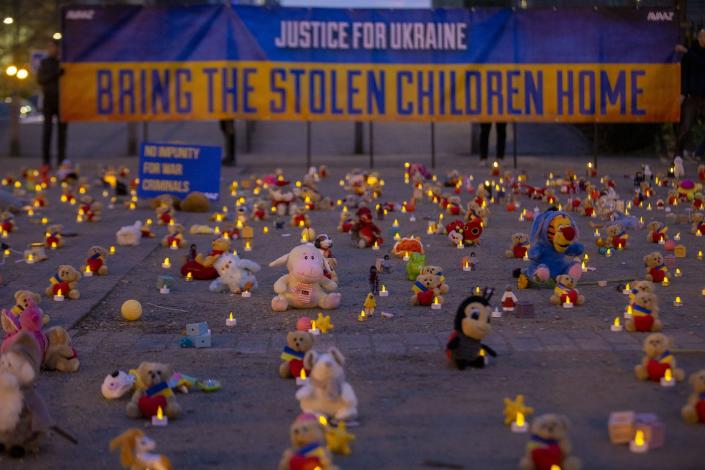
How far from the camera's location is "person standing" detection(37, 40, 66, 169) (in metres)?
20.2

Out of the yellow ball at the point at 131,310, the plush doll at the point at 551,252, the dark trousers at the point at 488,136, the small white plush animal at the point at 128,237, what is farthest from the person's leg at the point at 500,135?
the yellow ball at the point at 131,310

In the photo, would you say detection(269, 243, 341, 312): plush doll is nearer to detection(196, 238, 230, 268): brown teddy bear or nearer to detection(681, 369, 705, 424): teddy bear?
detection(196, 238, 230, 268): brown teddy bear

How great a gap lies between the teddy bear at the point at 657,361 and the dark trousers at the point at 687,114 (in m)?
13.7

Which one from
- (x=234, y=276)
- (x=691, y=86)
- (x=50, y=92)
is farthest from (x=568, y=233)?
(x=50, y=92)

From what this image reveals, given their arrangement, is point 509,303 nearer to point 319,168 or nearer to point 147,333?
point 147,333

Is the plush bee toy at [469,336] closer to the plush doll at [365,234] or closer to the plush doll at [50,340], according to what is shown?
the plush doll at [50,340]

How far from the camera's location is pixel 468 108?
19969 mm

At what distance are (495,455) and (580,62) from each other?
15.2m

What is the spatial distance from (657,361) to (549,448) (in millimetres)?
1712

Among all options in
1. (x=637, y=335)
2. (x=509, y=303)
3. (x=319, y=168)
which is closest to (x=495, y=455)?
(x=637, y=335)

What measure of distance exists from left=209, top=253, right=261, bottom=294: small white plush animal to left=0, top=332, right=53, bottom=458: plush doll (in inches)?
146

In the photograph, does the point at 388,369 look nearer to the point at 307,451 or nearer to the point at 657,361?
the point at 657,361

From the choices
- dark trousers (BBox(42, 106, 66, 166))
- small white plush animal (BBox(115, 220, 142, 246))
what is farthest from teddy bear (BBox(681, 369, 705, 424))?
dark trousers (BBox(42, 106, 66, 166))

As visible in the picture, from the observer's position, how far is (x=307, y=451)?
499 cm
